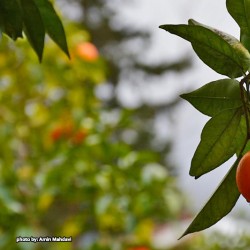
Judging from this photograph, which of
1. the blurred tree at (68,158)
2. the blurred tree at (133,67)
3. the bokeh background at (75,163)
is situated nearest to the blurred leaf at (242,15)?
the bokeh background at (75,163)

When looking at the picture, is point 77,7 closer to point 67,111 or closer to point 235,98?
point 67,111

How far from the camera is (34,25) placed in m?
0.51

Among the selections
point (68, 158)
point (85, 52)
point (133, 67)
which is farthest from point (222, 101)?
point (133, 67)

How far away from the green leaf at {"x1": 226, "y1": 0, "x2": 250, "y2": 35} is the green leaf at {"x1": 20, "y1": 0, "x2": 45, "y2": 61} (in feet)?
0.61

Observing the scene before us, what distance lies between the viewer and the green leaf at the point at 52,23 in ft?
1.72

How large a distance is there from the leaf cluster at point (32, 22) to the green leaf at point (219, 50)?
5.8 inches

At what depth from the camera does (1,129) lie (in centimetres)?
163

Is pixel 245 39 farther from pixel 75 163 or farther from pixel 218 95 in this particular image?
pixel 75 163

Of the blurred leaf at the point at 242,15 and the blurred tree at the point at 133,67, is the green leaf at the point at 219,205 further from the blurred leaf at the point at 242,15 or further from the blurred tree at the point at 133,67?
the blurred tree at the point at 133,67

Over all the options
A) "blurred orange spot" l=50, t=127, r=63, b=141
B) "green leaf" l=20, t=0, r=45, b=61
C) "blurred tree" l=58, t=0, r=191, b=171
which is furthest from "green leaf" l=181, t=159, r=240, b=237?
"blurred tree" l=58, t=0, r=191, b=171

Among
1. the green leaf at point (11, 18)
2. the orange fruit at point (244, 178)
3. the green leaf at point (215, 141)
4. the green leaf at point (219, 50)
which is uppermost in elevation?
the green leaf at point (11, 18)

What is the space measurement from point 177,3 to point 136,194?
4819 mm

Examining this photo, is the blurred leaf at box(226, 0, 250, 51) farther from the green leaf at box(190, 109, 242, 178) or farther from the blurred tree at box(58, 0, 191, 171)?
the blurred tree at box(58, 0, 191, 171)

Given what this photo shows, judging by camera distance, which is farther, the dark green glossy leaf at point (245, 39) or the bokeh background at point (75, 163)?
the bokeh background at point (75, 163)
